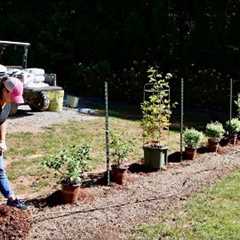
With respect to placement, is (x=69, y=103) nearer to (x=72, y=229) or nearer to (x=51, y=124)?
(x=51, y=124)

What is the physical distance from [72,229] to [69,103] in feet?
35.4

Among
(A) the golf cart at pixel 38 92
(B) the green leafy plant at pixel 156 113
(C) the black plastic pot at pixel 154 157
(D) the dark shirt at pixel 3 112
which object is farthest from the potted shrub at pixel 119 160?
(A) the golf cart at pixel 38 92

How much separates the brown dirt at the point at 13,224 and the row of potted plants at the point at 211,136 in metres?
4.48

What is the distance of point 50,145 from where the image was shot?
11.2 meters

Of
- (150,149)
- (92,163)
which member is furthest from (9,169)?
(150,149)

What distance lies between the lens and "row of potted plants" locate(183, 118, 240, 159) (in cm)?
986

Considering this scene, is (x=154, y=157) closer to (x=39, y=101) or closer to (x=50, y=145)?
(x=50, y=145)

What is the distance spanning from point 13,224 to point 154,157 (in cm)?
362

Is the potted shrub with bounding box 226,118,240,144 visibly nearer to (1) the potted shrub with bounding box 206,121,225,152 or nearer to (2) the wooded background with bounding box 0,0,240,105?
(1) the potted shrub with bounding box 206,121,225,152

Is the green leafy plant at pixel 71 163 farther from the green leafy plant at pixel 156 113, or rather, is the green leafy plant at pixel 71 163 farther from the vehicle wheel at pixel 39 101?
the vehicle wheel at pixel 39 101

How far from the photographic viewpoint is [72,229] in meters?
6.25

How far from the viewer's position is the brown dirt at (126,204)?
6219mm

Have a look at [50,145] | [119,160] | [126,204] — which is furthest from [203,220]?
[50,145]

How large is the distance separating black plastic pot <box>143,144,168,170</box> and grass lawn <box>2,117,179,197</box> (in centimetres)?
86
